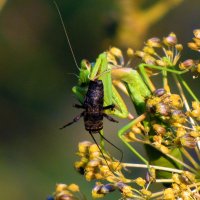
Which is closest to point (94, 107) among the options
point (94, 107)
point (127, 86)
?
point (94, 107)

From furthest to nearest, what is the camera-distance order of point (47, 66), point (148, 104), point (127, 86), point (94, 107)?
1. point (47, 66)
2. point (127, 86)
3. point (94, 107)
4. point (148, 104)

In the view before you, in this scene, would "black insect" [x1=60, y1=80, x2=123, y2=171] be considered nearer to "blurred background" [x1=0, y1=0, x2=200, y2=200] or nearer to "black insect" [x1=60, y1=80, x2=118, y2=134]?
"black insect" [x1=60, y1=80, x2=118, y2=134]

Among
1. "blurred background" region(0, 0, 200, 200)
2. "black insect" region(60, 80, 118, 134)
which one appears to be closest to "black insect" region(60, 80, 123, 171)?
"black insect" region(60, 80, 118, 134)

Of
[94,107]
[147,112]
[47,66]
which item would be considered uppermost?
[47,66]

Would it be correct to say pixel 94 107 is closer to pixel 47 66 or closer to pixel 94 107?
pixel 94 107

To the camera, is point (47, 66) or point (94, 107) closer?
point (94, 107)

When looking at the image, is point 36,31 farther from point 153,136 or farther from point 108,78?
point 153,136

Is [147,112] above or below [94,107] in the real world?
below

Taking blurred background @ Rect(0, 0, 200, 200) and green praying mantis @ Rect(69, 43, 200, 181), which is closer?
green praying mantis @ Rect(69, 43, 200, 181)

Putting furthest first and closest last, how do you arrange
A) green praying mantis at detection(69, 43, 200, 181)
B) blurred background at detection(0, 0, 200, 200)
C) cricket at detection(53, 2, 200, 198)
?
blurred background at detection(0, 0, 200, 200) → green praying mantis at detection(69, 43, 200, 181) → cricket at detection(53, 2, 200, 198)

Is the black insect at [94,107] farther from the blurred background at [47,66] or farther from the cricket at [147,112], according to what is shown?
the blurred background at [47,66]
